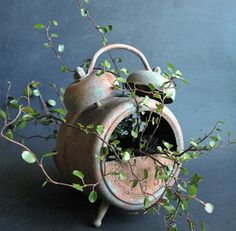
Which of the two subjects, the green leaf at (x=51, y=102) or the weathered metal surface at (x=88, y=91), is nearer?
the weathered metal surface at (x=88, y=91)

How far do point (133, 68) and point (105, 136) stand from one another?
0.67 m

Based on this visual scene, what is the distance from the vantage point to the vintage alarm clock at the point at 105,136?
1040 millimetres

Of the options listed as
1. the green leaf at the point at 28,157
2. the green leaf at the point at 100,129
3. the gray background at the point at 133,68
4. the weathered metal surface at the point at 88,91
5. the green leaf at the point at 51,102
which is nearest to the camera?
the green leaf at the point at 28,157

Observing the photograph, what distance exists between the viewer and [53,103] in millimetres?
1505

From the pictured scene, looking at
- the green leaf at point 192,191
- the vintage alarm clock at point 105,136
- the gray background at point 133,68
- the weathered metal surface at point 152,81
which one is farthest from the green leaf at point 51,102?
the green leaf at point 192,191

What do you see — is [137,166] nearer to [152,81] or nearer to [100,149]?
[100,149]

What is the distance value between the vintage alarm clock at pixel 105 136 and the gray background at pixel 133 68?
137 mm

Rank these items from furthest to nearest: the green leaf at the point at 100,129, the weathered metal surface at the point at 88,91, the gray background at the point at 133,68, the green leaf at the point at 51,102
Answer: the green leaf at the point at 51,102 → the gray background at the point at 133,68 → the weathered metal surface at the point at 88,91 → the green leaf at the point at 100,129

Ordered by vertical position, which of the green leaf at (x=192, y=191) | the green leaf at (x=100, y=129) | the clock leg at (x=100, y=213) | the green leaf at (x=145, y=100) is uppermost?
the green leaf at (x=145, y=100)

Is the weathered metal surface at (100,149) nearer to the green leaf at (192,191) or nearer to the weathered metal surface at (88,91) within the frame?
the weathered metal surface at (88,91)

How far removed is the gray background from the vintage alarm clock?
0.45 feet

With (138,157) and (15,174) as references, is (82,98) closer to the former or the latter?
(138,157)

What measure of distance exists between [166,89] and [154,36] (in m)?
0.63

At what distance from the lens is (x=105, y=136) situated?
40.6 inches
